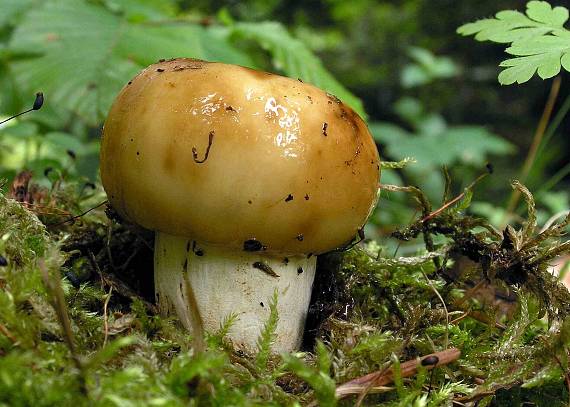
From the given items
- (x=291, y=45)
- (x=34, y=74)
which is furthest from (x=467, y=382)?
(x=34, y=74)

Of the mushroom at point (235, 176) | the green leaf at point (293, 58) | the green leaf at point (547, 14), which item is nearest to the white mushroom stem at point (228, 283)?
the mushroom at point (235, 176)

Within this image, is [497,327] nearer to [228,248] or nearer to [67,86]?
[228,248]

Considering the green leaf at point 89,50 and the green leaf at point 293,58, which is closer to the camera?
the green leaf at point 89,50

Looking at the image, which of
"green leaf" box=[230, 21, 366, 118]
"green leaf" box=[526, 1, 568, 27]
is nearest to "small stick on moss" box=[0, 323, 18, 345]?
"green leaf" box=[526, 1, 568, 27]

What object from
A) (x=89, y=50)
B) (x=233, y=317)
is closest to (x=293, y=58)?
(x=89, y=50)

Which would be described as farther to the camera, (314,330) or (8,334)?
(314,330)

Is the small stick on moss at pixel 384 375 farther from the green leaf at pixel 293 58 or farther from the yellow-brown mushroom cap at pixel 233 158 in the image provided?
the green leaf at pixel 293 58

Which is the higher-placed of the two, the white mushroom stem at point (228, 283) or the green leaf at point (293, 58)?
the green leaf at point (293, 58)

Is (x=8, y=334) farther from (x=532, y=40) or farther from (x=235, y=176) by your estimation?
(x=532, y=40)

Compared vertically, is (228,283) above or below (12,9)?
below
